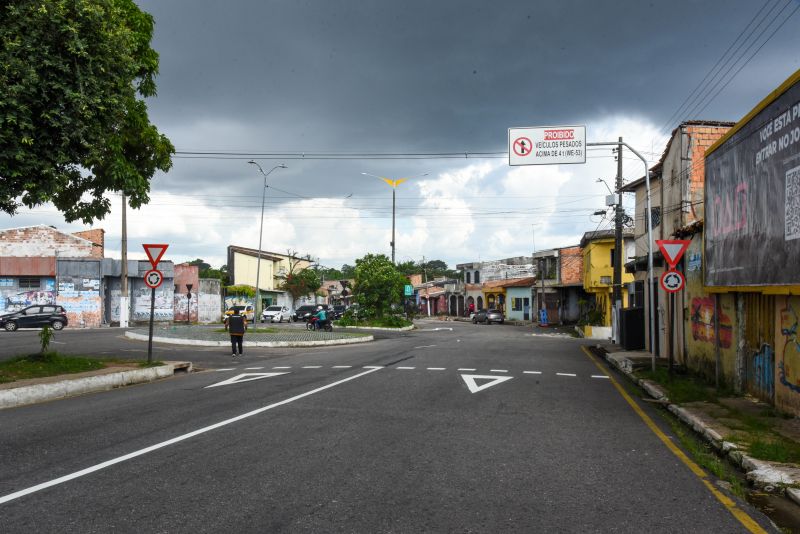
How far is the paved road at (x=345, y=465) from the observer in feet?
15.7

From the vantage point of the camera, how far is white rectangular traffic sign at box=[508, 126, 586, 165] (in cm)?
1834

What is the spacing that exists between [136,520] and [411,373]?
1054 cm

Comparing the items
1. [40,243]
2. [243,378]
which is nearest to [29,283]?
[40,243]

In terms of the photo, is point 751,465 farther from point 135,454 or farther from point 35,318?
point 35,318

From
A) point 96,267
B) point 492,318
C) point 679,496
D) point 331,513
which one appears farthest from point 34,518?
point 492,318

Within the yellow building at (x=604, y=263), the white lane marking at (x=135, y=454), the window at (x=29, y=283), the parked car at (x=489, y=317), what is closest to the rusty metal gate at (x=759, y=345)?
the white lane marking at (x=135, y=454)

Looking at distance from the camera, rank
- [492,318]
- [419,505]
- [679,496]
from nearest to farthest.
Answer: [419,505] < [679,496] < [492,318]

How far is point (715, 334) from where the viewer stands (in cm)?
1362

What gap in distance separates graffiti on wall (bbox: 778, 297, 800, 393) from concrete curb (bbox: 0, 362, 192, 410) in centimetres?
1275

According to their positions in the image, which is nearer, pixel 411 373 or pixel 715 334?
pixel 715 334

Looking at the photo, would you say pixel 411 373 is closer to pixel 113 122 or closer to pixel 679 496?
pixel 113 122

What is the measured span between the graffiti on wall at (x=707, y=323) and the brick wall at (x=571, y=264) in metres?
45.7

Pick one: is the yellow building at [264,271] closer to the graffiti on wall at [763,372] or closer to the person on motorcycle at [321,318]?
the person on motorcycle at [321,318]

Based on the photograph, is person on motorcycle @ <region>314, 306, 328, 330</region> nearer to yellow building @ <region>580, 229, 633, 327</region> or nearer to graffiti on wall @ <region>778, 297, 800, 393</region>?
yellow building @ <region>580, 229, 633, 327</region>
